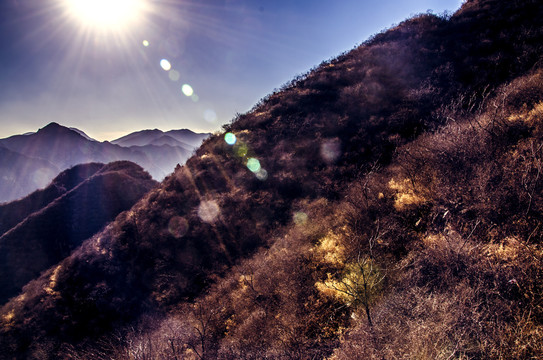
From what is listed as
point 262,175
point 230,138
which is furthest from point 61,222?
point 262,175

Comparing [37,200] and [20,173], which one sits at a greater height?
[20,173]

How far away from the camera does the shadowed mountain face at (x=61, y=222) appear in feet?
71.9

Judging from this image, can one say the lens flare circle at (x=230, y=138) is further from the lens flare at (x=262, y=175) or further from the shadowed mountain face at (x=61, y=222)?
the shadowed mountain face at (x=61, y=222)

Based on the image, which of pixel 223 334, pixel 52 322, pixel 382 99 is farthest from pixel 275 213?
pixel 52 322

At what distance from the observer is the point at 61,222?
2580 centimetres

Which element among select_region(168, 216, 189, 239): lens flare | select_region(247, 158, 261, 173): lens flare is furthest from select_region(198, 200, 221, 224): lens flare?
select_region(247, 158, 261, 173): lens flare

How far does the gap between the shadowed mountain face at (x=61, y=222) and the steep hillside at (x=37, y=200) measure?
17 centimetres

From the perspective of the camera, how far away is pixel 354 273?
548 cm

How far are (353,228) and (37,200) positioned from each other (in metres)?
48.0

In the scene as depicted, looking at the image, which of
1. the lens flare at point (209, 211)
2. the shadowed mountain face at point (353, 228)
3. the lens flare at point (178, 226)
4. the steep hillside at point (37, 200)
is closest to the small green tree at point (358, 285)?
the shadowed mountain face at point (353, 228)

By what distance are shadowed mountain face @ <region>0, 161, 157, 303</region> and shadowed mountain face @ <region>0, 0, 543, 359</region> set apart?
9.02 metres

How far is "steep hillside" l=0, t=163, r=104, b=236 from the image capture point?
109ft

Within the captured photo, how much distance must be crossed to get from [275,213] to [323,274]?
606 centimetres

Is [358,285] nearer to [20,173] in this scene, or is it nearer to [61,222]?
[61,222]
